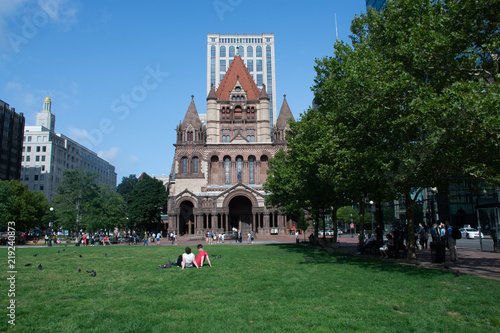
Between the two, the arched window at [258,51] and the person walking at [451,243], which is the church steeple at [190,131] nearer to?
the person walking at [451,243]

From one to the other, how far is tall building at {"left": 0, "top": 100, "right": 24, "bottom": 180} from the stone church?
50706 mm

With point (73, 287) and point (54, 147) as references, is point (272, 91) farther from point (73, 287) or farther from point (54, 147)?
point (73, 287)

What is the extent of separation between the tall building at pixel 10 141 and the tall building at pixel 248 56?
5175 centimetres

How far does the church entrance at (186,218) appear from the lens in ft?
205

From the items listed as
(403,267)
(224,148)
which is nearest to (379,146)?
(403,267)

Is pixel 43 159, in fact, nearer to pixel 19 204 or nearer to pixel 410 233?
pixel 19 204

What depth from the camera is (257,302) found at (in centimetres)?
901

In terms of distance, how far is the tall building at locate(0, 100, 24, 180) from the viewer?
87.2 meters

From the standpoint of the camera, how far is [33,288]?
1119 centimetres

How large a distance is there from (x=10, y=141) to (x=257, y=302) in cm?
10051

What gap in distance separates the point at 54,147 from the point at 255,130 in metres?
67.3

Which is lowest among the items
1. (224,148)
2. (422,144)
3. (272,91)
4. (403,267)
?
(403,267)

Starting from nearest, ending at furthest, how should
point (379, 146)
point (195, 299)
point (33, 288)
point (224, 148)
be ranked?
point (195, 299) < point (33, 288) < point (379, 146) < point (224, 148)

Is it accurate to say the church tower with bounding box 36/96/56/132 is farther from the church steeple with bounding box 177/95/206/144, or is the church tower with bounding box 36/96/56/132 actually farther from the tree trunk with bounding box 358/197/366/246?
the tree trunk with bounding box 358/197/366/246
